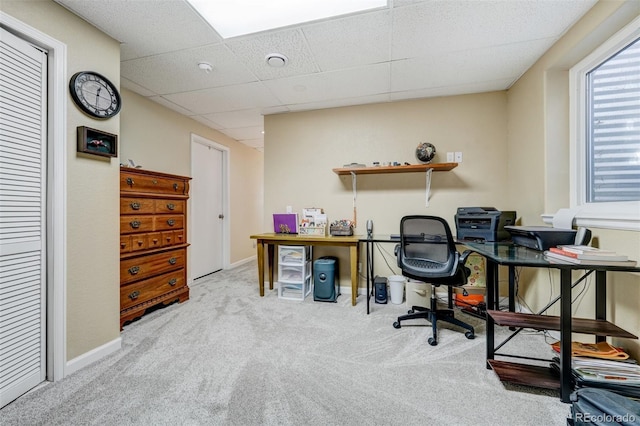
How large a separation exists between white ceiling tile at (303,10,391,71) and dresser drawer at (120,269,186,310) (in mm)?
2650

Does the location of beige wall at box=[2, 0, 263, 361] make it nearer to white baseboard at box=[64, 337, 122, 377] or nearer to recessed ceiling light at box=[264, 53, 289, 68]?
white baseboard at box=[64, 337, 122, 377]

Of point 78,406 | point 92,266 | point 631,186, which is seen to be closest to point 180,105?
point 92,266

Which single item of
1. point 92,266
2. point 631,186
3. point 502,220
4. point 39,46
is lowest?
point 92,266

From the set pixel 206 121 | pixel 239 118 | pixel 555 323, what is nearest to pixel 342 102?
pixel 239 118

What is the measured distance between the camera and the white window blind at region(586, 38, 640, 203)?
1.64m

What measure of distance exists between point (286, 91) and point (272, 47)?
813 millimetres

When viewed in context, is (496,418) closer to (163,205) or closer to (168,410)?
(168,410)

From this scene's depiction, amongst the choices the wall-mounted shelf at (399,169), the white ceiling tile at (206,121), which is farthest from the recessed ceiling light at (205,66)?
the wall-mounted shelf at (399,169)

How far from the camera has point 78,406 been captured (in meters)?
1.42

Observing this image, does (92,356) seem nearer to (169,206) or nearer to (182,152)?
(169,206)

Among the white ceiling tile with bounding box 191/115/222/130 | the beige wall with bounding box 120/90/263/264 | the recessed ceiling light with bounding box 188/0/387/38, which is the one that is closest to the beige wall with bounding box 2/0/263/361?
the recessed ceiling light with bounding box 188/0/387/38

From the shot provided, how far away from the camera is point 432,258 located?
7.40ft

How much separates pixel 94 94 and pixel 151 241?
1377mm

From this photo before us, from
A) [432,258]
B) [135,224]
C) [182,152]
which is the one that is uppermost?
[182,152]
